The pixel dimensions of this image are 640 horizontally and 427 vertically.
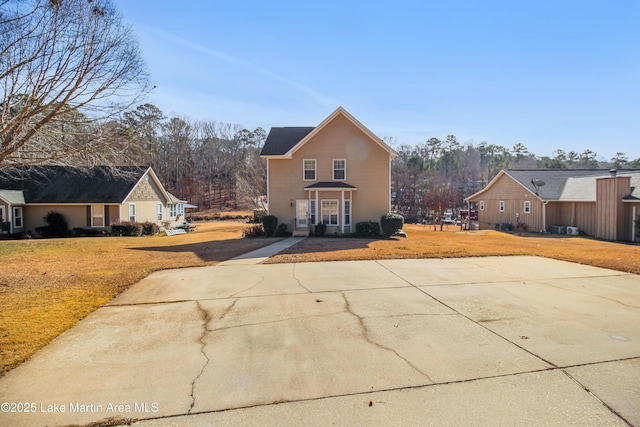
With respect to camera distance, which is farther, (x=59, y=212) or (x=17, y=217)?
(x=59, y=212)

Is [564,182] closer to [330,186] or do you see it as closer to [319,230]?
[330,186]

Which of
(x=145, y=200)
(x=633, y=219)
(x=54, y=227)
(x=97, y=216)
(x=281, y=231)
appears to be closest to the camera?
(x=281, y=231)

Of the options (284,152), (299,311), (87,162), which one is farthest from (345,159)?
(299,311)

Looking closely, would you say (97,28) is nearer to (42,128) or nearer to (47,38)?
(47,38)

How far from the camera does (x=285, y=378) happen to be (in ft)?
12.3

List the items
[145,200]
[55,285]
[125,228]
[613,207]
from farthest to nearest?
[145,200] → [125,228] → [613,207] → [55,285]

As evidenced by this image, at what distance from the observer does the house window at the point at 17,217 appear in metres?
24.5

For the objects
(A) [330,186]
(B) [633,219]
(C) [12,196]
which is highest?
(A) [330,186]

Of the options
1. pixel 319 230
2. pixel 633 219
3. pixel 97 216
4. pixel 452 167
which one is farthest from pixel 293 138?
A: pixel 452 167

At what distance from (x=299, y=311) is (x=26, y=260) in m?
12.4

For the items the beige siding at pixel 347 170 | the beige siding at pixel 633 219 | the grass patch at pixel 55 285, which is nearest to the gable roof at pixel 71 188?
the grass patch at pixel 55 285

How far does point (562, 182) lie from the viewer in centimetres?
3016

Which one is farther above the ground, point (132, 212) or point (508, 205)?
point (508, 205)

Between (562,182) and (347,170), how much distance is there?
21.7m
